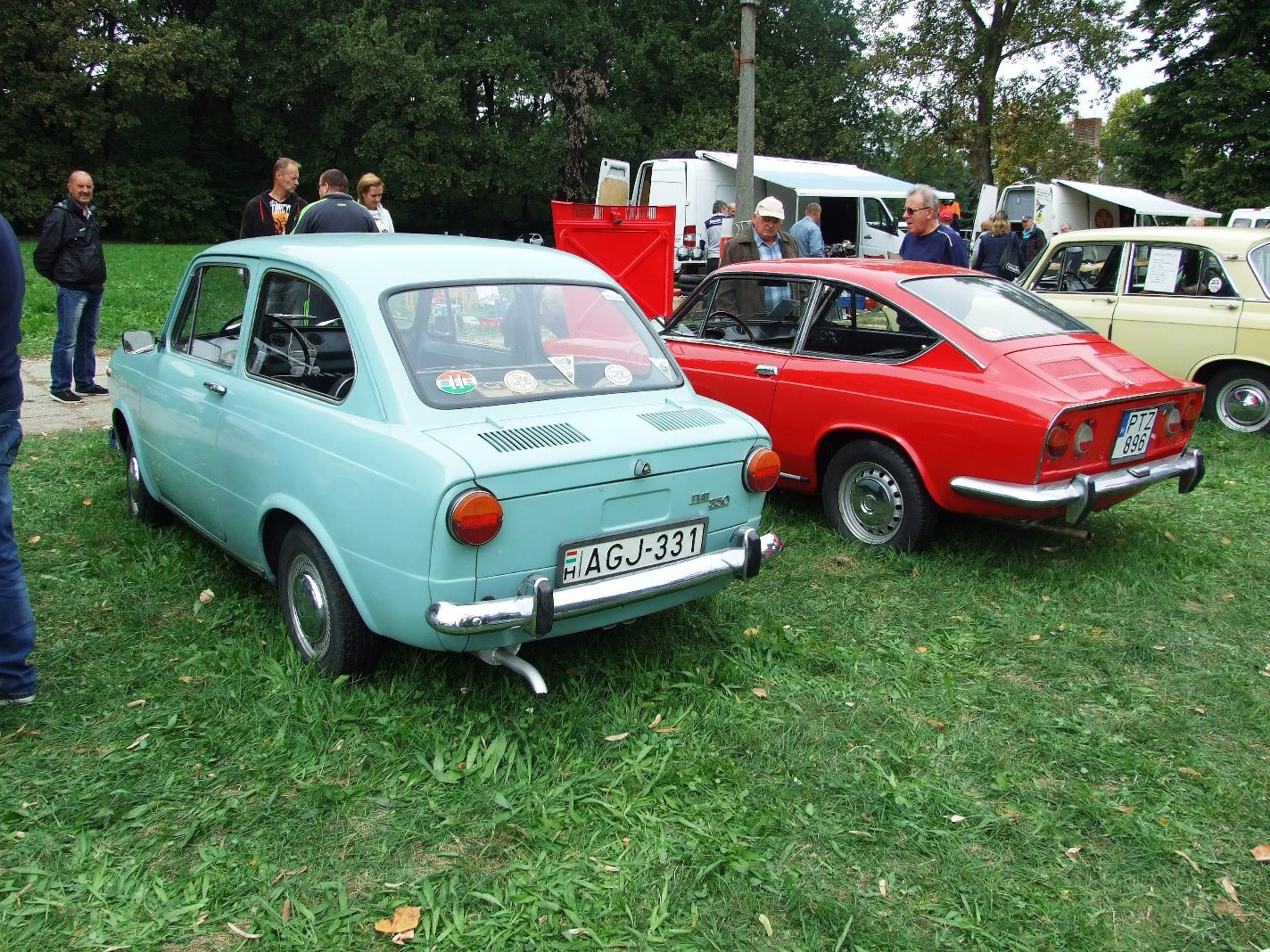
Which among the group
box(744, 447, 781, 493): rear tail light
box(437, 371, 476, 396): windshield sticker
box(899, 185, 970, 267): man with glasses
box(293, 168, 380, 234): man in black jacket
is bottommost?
box(744, 447, 781, 493): rear tail light

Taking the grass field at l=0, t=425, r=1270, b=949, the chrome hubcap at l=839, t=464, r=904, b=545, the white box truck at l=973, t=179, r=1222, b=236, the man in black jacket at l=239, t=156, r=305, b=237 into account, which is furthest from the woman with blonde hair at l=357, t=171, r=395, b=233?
the white box truck at l=973, t=179, r=1222, b=236

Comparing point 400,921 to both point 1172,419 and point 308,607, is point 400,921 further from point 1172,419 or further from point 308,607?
point 1172,419

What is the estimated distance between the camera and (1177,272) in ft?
27.8

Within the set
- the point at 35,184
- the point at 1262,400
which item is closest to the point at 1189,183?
the point at 1262,400

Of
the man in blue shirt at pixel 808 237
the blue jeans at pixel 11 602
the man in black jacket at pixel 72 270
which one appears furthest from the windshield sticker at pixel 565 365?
the man in blue shirt at pixel 808 237

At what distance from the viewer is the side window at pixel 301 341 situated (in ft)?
12.1

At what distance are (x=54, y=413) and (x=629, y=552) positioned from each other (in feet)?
22.0

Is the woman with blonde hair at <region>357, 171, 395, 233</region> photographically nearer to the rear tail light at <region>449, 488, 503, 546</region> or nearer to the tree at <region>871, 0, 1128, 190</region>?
the rear tail light at <region>449, 488, 503, 546</region>

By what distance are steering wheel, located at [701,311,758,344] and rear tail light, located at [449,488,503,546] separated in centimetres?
338

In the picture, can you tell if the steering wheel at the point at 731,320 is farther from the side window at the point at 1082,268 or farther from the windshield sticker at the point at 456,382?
the side window at the point at 1082,268

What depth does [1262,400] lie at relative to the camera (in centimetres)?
817

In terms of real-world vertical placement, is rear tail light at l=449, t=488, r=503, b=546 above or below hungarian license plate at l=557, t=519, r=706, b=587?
above

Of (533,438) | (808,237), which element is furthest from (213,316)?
(808,237)

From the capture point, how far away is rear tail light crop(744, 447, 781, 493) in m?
3.83
